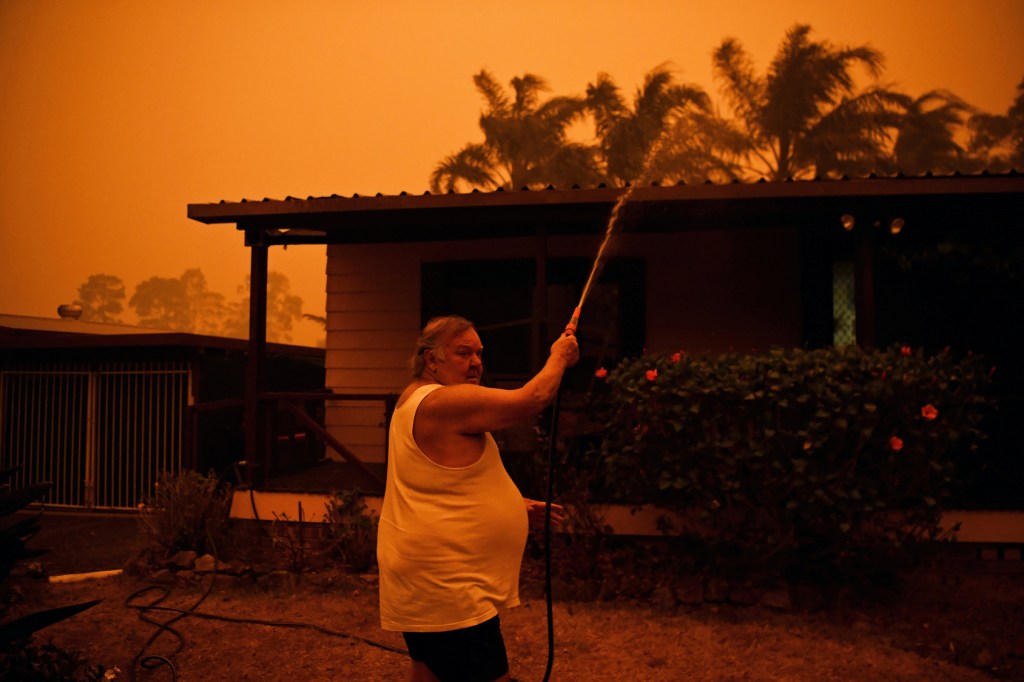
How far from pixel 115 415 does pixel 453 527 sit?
867 cm

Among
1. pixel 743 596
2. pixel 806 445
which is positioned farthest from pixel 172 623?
pixel 806 445

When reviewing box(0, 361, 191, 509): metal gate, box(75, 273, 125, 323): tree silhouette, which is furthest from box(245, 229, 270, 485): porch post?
box(75, 273, 125, 323): tree silhouette

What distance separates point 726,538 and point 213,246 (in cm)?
9606

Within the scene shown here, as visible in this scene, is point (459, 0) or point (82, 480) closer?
point (82, 480)

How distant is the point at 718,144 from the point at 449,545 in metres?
24.8

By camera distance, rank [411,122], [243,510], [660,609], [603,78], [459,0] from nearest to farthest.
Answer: [660,609] < [243,510] < [603,78] < [459,0] < [411,122]

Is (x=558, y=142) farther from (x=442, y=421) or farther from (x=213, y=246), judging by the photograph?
(x=213, y=246)

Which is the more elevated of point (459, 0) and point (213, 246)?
point (459, 0)

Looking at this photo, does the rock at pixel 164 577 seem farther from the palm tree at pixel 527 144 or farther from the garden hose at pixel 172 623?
Result: the palm tree at pixel 527 144

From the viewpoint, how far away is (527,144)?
87.2 feet

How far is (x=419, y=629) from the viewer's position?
2193 mm

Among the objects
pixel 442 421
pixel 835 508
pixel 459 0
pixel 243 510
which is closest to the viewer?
pixel 442 421

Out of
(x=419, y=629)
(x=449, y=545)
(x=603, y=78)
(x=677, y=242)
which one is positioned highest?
(x=603, y=78)

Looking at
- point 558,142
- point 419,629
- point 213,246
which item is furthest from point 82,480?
point 213,246
